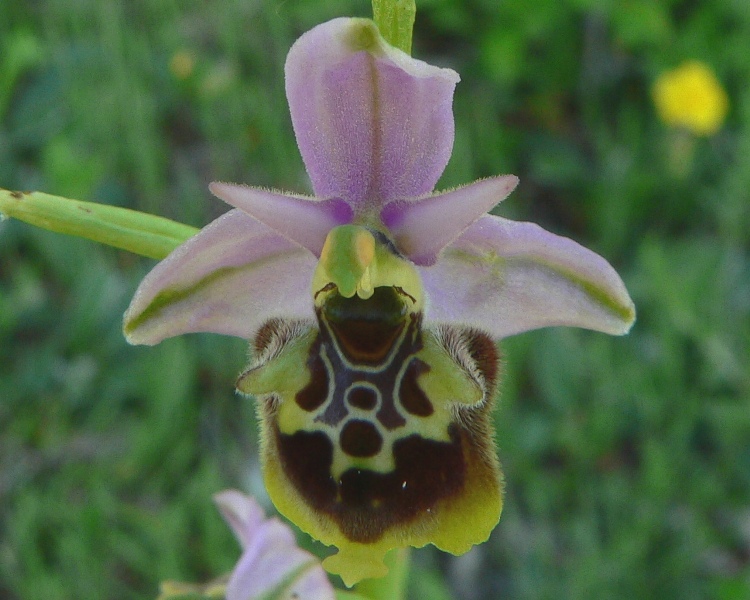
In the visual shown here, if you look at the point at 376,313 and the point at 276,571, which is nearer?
the point at 376,313

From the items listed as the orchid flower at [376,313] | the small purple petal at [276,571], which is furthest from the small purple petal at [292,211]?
the small purple petal at [276,571]

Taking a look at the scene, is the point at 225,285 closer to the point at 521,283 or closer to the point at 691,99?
the point at 521,283

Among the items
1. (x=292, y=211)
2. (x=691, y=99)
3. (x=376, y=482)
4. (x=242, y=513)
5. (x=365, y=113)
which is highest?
(x=365, y=113)

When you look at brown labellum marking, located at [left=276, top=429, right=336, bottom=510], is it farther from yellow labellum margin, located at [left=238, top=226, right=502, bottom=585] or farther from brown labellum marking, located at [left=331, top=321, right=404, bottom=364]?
brown labellum marking, located at [left=331, top=321, right=404, bottom=364]

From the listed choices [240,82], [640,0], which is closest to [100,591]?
[240,82]

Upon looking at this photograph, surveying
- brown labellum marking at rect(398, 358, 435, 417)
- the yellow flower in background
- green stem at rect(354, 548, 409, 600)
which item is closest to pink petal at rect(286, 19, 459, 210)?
brown labellum marking at rect(398, 358, 435, 417)

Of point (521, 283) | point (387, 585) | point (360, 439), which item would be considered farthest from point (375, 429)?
point (387, 585)

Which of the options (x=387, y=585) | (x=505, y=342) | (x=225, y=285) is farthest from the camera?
(x=505, y=342)
